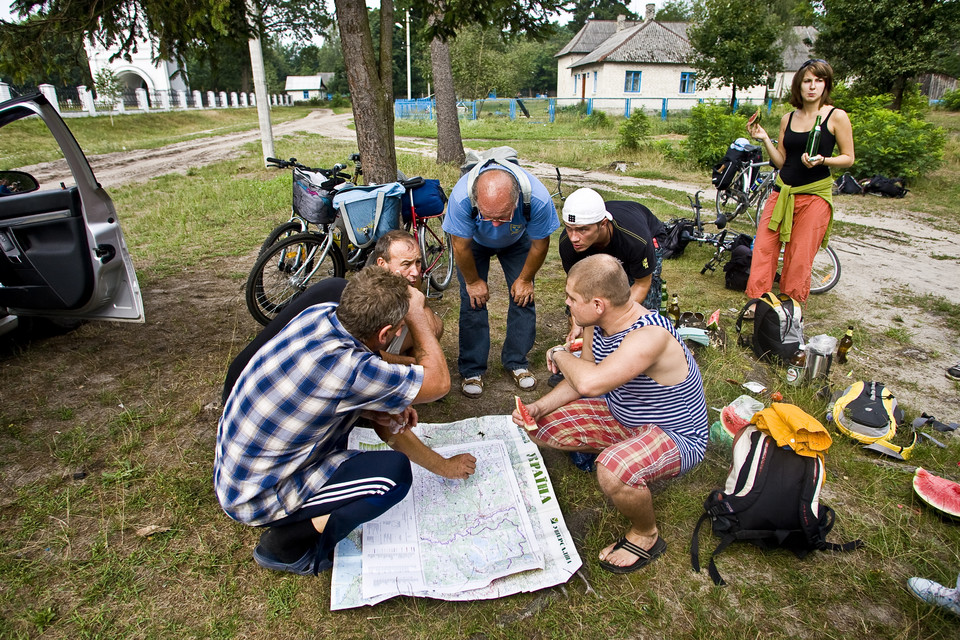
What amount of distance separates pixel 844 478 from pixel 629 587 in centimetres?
142

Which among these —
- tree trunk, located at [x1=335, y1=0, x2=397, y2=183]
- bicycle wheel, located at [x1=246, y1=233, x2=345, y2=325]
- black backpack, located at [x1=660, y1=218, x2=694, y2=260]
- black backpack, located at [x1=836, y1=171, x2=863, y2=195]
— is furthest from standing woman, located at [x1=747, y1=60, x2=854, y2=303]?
black backpack, located at [x1=836, y1=171, x2=863, y2=195]

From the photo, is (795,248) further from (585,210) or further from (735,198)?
(735,198)

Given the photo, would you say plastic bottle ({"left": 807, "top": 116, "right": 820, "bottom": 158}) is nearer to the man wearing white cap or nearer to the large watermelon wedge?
the man wearing white cap

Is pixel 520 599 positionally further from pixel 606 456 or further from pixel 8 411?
pixel 8 411

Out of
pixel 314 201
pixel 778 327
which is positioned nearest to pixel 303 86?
pixel 314 201

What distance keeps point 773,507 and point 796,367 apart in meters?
1.77

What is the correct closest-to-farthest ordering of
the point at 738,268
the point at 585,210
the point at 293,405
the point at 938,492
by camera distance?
1. the point at 293,405
2. the point at 938,492
3. the point at 585,210
4. the point at 738,268

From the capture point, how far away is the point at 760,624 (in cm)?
203

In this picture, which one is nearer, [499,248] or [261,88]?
[499,248]

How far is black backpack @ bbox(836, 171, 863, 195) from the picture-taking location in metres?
10.4

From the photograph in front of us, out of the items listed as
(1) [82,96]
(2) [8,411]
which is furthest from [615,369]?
(1) [82,96]

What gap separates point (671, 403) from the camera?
7.70 feet

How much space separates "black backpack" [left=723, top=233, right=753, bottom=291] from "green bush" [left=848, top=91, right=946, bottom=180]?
7.35m

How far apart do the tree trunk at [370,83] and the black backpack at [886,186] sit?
9770 millimetres
